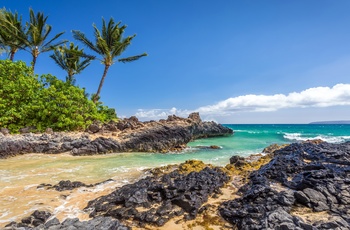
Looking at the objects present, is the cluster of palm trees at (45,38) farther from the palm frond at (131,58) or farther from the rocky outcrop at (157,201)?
the rocky outcrop at (157,201)

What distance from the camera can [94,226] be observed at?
13.6ft

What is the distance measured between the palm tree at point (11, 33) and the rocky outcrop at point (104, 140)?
40.0ft

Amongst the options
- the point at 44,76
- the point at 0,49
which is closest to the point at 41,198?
the point at 44,76

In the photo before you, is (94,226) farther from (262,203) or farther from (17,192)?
(17,192)

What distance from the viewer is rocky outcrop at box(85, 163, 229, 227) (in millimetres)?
5012

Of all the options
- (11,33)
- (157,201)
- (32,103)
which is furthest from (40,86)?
(157,201)

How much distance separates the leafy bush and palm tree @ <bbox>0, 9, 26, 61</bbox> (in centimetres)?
499

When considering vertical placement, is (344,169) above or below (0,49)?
below

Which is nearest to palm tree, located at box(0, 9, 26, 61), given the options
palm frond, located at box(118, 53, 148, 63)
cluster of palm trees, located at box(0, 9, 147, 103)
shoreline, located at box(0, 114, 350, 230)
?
cluster of palm trees, located at box(0, 9, 147, 103)

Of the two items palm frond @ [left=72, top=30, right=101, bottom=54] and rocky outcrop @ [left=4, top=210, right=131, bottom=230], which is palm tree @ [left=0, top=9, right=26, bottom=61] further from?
rocky outcrop @ [left=4, top=210, right=131, bottom=230]

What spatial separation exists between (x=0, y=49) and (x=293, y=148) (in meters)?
29.7

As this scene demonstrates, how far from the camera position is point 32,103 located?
18734 mm

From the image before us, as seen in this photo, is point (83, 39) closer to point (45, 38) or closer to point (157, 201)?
point (45, 38)

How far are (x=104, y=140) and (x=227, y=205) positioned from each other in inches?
523
